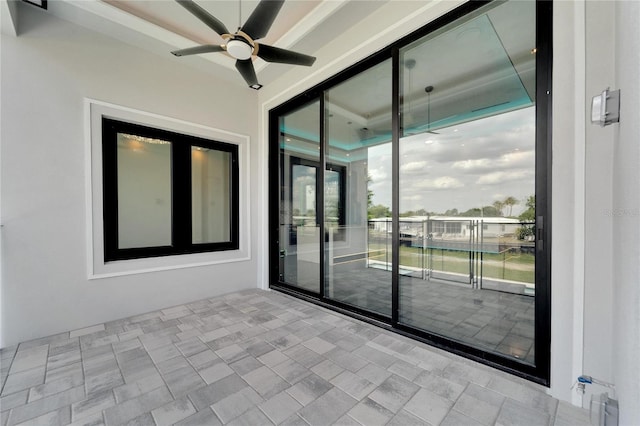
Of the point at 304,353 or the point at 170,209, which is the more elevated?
the point at 170,209

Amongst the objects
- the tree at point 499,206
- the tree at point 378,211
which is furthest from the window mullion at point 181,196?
the tree at point 499,206

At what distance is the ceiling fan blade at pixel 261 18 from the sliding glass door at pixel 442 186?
4.07 feet

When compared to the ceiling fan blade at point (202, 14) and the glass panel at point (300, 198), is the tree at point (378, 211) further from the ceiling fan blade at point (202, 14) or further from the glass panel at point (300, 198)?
the ceiling fan blade at point (202, 14)

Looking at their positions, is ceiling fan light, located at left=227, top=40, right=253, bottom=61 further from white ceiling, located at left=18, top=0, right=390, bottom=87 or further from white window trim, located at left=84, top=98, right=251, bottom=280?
white window trim, located at left=84, top=98, right=251, bottom=280

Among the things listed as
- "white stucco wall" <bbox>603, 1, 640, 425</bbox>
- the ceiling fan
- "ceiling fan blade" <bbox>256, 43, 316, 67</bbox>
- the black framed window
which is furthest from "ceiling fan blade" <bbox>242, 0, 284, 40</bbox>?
the black framed window

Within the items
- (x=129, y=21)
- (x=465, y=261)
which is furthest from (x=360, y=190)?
(x=129, y=21)

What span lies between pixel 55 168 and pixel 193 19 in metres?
2.23

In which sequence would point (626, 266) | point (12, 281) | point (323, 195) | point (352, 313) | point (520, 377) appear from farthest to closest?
point (323, 195) < point (352, 313) < point (12, 281) < point (520, 377) < point (626, 266)

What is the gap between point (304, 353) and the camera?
229cm

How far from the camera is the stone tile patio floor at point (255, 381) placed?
62.2 inches

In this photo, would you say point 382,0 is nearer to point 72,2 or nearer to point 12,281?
point 72,2

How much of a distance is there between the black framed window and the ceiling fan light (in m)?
1.82

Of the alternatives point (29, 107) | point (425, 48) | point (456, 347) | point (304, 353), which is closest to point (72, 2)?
point (29, 107)

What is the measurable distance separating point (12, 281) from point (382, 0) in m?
4.50
